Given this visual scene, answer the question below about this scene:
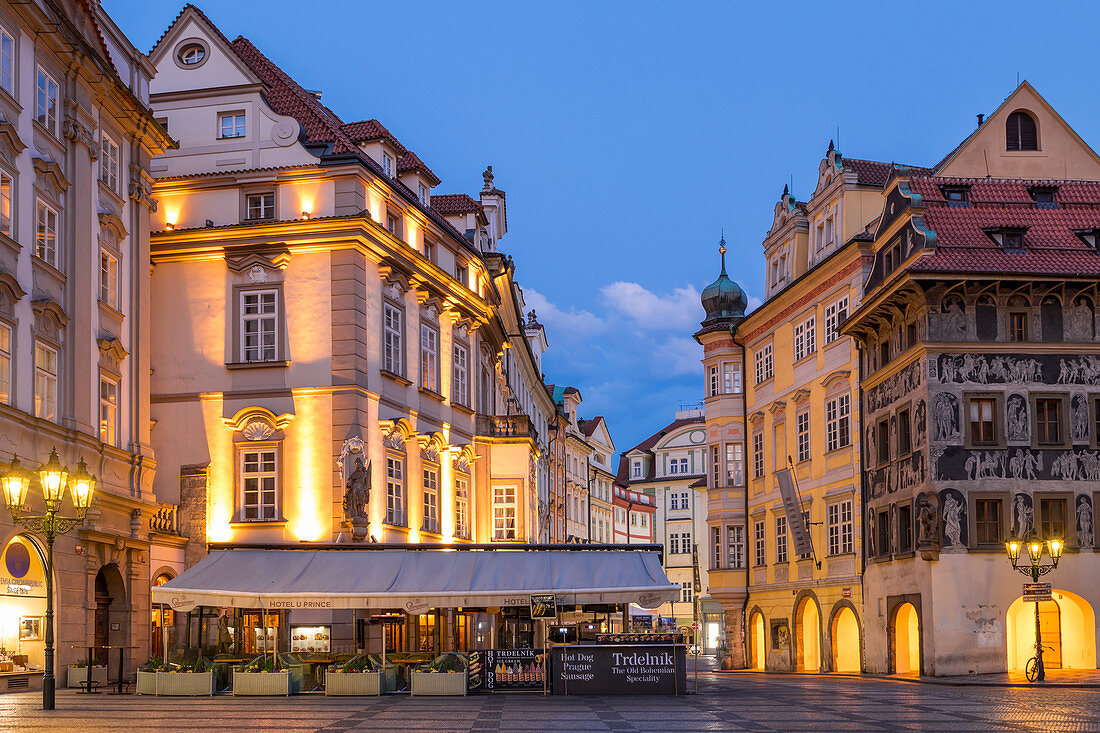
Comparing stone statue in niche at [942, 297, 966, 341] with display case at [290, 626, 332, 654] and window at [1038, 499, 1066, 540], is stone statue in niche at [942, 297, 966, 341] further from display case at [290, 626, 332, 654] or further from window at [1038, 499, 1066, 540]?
display case at [290, 626, 332, 654]

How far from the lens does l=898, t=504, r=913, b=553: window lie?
1736 inches

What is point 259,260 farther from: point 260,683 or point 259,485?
point 260,683

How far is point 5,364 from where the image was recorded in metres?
28.7

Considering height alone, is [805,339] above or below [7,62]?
below

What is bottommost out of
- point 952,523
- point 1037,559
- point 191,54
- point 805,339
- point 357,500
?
point 1037,559

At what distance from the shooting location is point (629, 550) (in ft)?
120

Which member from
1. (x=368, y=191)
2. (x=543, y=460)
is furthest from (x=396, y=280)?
(x=543, y=460)

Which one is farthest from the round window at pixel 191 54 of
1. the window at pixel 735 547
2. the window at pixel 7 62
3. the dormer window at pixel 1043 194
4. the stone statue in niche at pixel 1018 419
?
the window at pixel 735 547

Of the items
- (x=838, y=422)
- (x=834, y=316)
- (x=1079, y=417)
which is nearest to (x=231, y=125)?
(x=834, y=316)

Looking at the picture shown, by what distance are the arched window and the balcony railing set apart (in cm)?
2027

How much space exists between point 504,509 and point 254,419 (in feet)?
38.4

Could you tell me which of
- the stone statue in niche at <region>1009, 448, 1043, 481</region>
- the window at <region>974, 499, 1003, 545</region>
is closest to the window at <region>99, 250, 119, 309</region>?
the window at <region>974, 499, 1003, 545</region>

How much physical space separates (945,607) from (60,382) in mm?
25592

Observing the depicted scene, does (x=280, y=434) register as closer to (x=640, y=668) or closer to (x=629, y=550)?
(x=629, y=550)
